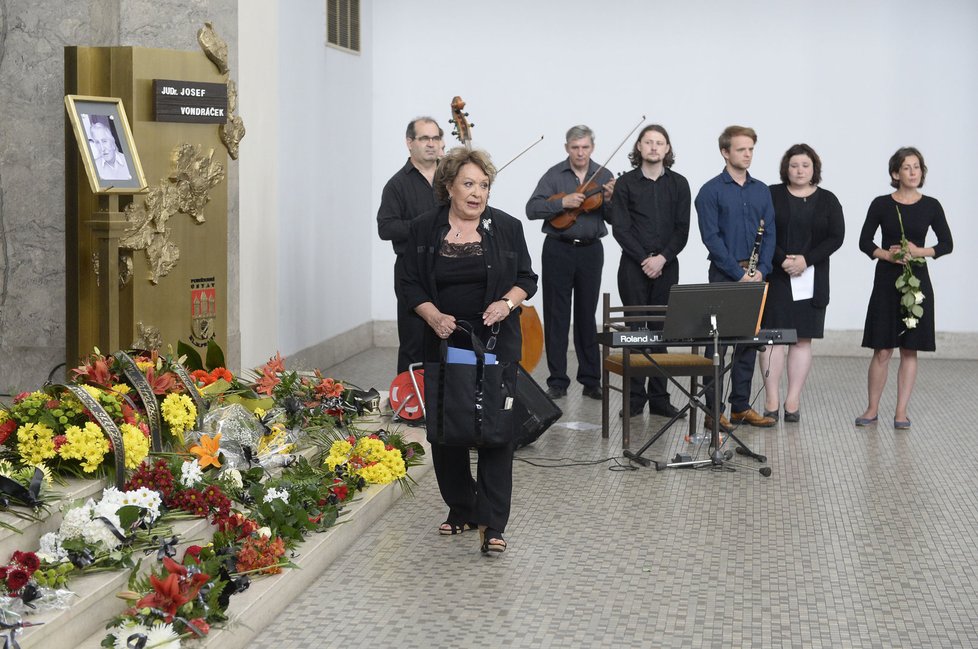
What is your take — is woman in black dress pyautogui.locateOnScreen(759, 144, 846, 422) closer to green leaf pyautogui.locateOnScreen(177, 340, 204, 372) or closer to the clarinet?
the clarinet

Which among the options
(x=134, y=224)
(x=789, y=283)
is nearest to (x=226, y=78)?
(x=134, y=224)

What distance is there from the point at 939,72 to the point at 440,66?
157 inches

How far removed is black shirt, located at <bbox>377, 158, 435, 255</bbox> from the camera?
705 centimetres

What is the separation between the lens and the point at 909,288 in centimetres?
696

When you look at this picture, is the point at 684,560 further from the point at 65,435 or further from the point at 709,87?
the point at 709,87

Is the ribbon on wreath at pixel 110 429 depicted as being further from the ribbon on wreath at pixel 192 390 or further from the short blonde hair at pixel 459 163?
the short blonde hair at pixel 459 163

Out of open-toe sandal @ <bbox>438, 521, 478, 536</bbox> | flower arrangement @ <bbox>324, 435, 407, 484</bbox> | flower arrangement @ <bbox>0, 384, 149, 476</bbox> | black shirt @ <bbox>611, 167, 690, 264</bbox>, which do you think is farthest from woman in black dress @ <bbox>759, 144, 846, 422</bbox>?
flower arrangement @ <bbox>0, 384, 149, 476</bbox>

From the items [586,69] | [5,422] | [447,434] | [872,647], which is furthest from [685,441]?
[586,69]

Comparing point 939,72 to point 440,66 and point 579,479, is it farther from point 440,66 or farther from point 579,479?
point 579,479

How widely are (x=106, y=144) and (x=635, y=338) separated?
260 cm

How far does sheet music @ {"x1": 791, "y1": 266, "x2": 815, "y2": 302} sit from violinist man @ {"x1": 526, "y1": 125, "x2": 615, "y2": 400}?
4.11 ft

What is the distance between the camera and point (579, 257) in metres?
8.04

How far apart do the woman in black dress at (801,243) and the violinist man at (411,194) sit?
6.30ft

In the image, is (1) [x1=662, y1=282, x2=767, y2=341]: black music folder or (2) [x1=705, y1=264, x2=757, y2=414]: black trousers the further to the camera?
(2) [x1=705, y1=264, x2=757, y2=414]: black trousers
